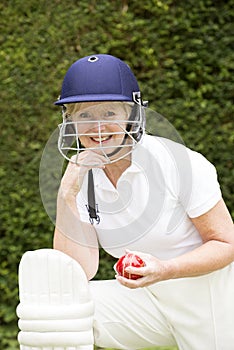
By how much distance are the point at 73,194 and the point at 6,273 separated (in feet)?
6.73

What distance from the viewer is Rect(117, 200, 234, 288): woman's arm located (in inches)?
103

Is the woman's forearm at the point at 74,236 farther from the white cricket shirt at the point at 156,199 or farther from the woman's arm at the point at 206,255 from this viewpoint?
the woman's arm at the point at 206,255

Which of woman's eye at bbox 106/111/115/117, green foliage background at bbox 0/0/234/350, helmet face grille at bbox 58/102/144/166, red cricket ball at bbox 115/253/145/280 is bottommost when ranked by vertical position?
green foliage background at bbox 0/0/234/350

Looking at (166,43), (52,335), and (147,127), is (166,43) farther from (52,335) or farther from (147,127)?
(52,335)

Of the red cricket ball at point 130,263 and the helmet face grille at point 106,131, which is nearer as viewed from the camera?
the red cricket ball at point 130,263

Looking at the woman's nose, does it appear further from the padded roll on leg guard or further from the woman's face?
the padded roll on leg guard

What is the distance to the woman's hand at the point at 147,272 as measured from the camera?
255cm

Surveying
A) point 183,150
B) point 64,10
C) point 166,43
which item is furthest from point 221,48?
point 183,150

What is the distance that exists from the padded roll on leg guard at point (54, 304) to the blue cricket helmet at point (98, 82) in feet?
1.67

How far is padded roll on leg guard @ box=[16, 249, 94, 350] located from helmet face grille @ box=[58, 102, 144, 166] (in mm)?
342

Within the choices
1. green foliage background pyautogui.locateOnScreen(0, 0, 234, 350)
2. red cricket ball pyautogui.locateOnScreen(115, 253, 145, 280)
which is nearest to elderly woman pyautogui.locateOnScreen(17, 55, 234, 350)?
red cricket ball pyautogui.locateOnScreen(115, 253, 145, 280)

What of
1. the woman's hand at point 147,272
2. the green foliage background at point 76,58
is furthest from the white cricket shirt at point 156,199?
the green foliage background at point 76,58

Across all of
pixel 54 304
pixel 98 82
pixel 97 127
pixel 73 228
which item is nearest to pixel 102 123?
pixel 97 127

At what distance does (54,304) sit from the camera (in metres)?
2.72
